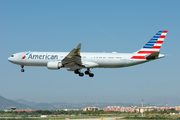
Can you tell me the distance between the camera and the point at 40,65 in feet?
191

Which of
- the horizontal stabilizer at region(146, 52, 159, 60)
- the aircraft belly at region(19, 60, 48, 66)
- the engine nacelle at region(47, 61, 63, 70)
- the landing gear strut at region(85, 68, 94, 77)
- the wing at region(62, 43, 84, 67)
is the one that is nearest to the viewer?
the wing at region(62, 43, 84, 67)

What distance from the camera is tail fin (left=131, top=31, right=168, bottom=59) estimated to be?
55228mm

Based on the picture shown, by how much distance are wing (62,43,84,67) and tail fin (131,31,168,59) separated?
11303 millimetres

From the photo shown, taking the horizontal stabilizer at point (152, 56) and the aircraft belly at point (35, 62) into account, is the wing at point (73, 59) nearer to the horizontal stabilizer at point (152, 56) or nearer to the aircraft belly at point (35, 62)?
the aircraft belly at point (35, 62)

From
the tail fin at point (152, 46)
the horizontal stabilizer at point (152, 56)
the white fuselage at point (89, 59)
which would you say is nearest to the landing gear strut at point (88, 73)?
the white fuselage at point (89, 59)

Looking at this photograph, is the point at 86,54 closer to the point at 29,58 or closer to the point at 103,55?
the point at 103,55

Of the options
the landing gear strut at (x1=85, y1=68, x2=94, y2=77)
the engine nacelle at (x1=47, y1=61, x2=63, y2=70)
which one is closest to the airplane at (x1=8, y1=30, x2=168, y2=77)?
the engine nacelle at (x1=47, y1=61, x2=63, y2=70)

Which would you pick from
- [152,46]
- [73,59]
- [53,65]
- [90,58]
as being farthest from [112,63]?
[53,65]

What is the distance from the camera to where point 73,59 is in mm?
54375

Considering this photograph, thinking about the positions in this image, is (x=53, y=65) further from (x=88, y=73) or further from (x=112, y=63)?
(x=112, y=63)

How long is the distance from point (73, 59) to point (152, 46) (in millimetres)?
17106

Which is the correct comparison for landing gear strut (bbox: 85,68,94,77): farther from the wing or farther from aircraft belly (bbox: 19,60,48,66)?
aircraft belly (bbox: 19,60,48,66)

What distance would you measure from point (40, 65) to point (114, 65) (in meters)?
16.3

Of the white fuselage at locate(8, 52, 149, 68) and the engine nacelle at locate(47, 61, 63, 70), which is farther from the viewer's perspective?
the white fuselage at locate(8, 52, 149, 68)
